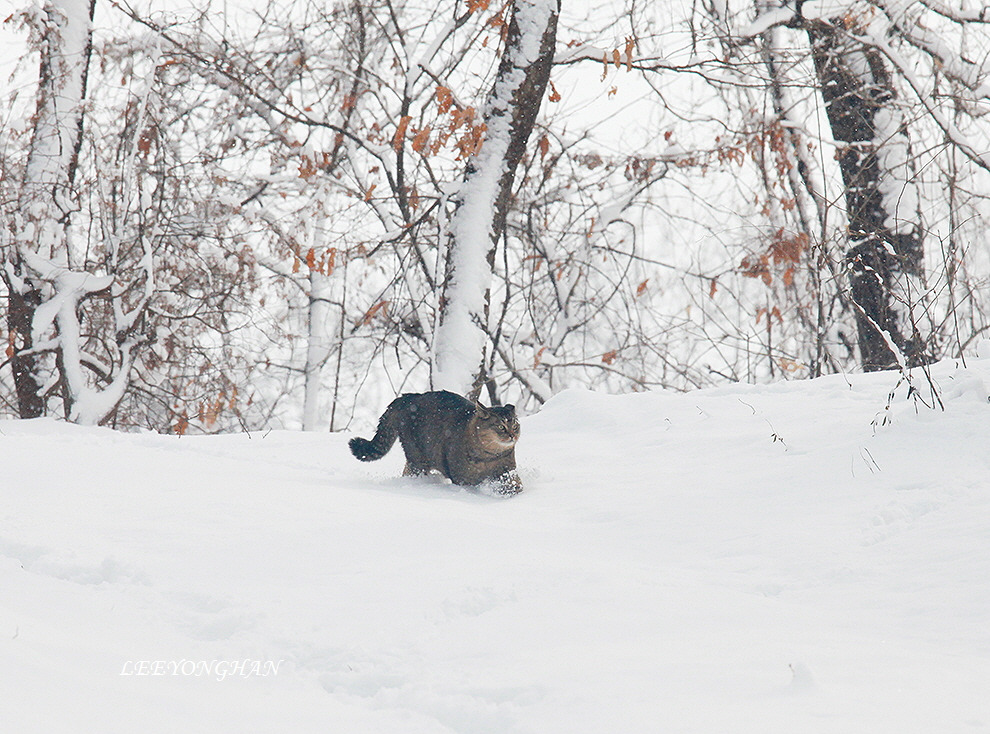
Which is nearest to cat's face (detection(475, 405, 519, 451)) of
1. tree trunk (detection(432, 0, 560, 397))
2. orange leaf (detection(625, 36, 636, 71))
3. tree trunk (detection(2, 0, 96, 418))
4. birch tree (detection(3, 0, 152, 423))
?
tree trunk (detection(432, 0, 560, 397))

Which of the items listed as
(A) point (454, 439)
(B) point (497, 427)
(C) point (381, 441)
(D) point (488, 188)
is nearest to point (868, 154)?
(D) point (488, 188)

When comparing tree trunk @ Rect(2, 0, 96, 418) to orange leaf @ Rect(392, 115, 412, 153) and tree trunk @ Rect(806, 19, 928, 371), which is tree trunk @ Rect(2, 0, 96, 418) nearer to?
orange leaf @ Rect(392, 115, 412, 153)

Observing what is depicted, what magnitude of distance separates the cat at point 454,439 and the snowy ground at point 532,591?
0.81 ft

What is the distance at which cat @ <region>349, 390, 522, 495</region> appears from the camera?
423cm

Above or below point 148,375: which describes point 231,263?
above

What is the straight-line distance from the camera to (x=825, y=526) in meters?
2.90

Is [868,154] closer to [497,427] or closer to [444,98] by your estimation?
[444,98]

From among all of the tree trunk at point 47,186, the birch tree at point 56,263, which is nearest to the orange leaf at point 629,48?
the birch tree at point 56,263

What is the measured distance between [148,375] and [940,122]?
884cm

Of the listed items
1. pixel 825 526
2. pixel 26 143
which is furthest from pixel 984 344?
pixel 26 143

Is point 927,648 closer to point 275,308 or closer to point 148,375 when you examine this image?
point 148,375

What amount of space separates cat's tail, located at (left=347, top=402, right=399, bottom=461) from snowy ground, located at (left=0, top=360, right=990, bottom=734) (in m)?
0.38

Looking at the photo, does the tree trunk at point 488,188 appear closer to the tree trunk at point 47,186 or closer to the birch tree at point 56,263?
the birch tree at point 56,263

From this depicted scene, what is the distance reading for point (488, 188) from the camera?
234 inches
